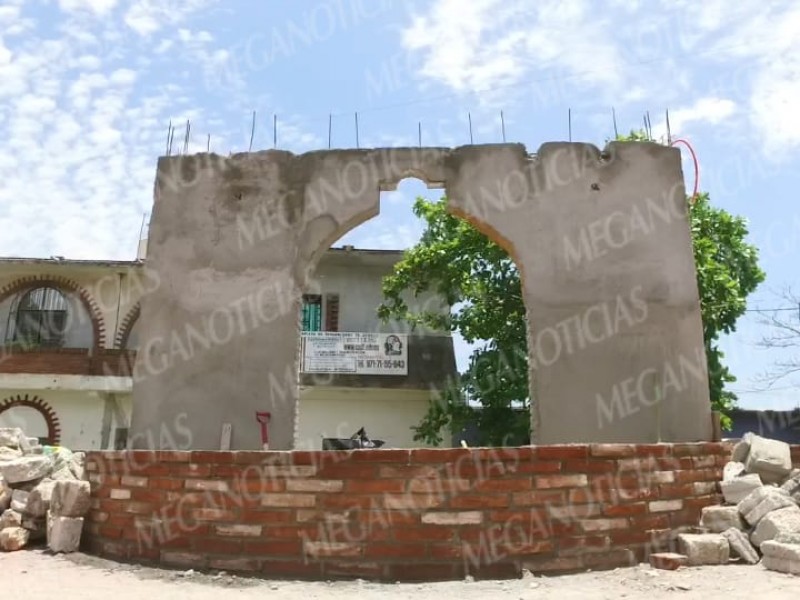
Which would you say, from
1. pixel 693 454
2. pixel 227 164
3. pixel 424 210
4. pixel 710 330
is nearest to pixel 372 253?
pixel 424 210

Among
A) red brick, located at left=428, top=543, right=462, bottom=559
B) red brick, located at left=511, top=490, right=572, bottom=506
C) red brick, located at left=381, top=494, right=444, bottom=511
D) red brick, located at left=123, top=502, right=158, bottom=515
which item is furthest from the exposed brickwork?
red brick, located at left=511, top=490, right=572, bottom=506

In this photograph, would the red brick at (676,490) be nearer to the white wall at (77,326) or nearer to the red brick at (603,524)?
the red brick at (603,524)

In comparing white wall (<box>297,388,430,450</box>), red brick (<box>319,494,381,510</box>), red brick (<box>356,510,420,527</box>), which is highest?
white wall (<box>297,388,430,450</box>)

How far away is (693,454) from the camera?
4.75 metres

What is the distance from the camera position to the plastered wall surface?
6312 mm

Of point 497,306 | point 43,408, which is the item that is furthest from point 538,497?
point 43,408

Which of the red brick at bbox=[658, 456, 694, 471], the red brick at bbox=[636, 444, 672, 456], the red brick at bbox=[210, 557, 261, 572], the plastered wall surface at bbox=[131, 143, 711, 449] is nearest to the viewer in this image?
the red brick at bbox=[210, 557, 261, 572]

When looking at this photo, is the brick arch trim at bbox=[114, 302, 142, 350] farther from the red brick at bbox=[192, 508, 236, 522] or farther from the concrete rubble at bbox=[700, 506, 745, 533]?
the concrete rubble at bbox=[700, 506, 745, 533]

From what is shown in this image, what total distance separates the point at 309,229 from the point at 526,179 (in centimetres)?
213

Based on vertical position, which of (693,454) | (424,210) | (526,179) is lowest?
(693,454)

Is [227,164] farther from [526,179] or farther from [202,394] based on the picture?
[526,179]

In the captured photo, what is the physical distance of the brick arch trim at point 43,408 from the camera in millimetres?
16391

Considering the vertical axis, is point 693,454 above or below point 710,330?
below

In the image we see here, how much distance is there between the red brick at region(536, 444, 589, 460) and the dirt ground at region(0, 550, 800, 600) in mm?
665
